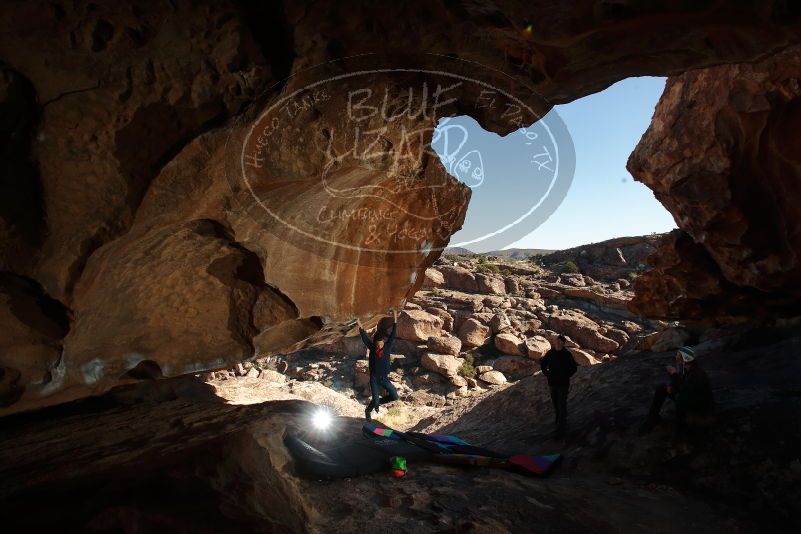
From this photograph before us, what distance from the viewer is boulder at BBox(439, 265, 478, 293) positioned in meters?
31.4

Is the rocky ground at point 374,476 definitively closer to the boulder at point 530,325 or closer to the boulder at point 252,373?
the boulder at point 252,373

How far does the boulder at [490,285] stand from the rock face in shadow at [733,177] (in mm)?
17789

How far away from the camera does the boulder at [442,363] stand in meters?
22.5

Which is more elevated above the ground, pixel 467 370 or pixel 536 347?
pixel 536 347

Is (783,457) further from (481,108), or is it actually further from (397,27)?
(397,27)

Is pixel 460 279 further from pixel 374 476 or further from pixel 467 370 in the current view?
pixel 374 476

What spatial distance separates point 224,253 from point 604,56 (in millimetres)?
5247

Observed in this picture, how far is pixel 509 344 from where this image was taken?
78.3 feet

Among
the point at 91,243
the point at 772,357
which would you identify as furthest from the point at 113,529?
the point at 772,357

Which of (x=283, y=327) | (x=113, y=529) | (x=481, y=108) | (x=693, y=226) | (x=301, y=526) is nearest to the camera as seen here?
(x=113, y=529)

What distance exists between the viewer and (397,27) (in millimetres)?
3693

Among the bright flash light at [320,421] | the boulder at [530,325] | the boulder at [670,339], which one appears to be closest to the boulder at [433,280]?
the boulder at [530,325]

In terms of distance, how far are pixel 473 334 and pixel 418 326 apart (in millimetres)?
3463

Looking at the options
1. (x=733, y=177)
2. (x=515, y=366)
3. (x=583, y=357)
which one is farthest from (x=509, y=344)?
(x=733, y=177)
